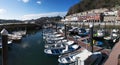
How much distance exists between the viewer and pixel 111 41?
126ft

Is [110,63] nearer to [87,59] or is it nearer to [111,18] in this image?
[87,59]

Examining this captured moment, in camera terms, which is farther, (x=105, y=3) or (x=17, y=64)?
(x=105, y=3)

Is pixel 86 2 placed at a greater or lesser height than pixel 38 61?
greater

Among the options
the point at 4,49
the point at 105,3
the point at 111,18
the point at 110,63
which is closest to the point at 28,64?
the point at 110,63

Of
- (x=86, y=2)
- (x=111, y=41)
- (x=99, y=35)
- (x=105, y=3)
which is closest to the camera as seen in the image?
(x=111, y=41)

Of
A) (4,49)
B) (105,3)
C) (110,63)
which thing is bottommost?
(110,63)

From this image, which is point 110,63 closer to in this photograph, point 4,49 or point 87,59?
point 87,59

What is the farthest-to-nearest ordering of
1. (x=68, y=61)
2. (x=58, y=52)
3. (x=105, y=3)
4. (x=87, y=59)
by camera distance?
(x=105, y=3)
(x=58, y=52)
(x=68, y=61)
(x=87, y=59)

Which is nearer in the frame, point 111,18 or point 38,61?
point 38,61

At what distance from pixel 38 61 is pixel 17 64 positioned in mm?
3383

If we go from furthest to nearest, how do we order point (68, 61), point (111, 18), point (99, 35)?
point (111, 18), point (99, 35), point (68, 61)

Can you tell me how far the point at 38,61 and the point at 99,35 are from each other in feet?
73.4

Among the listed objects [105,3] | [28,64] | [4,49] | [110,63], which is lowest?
[28,64]

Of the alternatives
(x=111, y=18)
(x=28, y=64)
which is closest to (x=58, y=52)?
(x=28, y=64)
